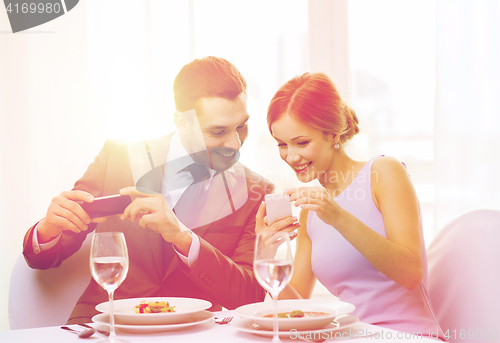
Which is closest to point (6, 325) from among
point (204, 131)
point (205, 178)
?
point (205, 178)

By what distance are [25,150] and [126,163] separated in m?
0.43

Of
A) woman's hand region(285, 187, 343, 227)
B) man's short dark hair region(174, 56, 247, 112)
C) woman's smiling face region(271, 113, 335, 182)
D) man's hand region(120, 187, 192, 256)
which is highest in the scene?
Result: man's short dark hair region(174, 56, 247, 112)

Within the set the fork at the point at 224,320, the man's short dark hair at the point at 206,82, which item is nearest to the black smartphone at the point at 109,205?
the man's short dark hair at the point at 206,82

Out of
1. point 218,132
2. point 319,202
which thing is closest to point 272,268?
point 319,202

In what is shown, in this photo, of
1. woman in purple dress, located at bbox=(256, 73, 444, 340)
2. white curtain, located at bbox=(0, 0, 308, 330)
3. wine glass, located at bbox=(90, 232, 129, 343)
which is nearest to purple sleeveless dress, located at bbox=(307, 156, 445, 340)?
woman in purple dress, located at bbox=(256, 73, 444, 340)

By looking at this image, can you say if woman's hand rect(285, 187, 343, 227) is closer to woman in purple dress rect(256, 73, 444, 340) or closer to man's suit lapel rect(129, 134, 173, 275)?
woman in purple dress rect(256, 73, 444, 340)

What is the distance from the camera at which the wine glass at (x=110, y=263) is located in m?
0.85

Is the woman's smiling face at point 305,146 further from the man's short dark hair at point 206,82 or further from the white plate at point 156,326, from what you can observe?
the white plate at point 156,326

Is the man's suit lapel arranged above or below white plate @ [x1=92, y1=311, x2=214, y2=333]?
above

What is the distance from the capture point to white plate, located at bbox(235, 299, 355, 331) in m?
0.84

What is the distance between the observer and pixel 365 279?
1.39m

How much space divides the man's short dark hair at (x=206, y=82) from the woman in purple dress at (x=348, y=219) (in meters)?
0.29

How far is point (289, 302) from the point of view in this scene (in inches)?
41.4

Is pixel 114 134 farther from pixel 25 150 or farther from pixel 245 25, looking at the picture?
pixel 245 25
